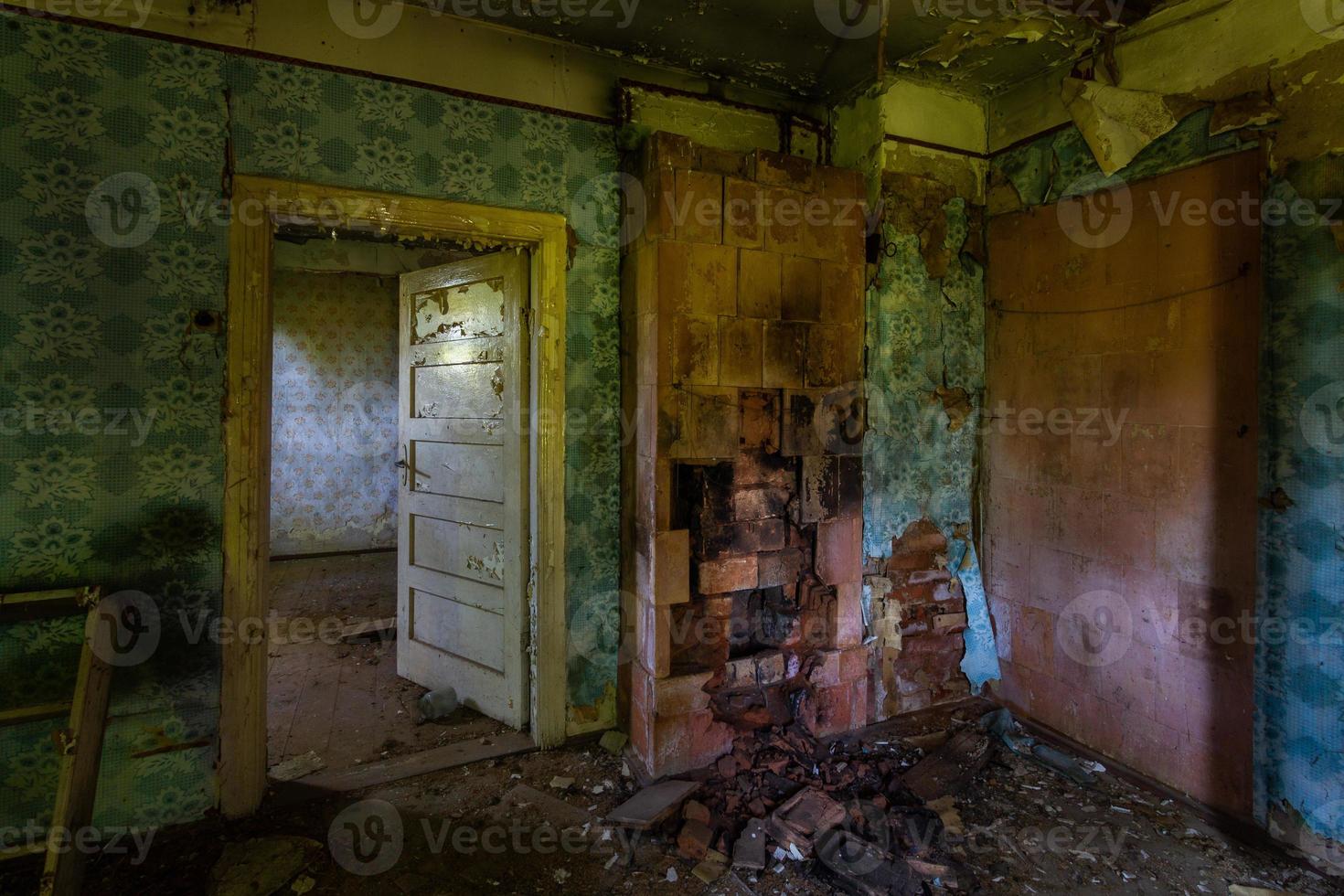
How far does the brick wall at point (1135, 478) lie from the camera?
2.28m

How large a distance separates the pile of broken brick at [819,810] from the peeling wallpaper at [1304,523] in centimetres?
100

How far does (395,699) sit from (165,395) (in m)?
1.84

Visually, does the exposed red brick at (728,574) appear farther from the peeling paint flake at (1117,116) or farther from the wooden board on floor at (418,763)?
the peeling paint flake at (1117,116)

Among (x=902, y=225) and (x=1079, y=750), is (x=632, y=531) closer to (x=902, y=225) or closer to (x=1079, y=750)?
(x=902, y=225)

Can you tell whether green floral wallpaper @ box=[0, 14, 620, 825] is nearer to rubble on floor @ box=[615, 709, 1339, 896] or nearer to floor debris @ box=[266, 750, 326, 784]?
floor debris @ box=[266, 750, 326, 784]

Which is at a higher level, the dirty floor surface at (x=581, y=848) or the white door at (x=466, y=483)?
the white door at (x=466, y=483)

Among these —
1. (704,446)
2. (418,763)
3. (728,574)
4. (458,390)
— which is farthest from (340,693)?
(704,446)

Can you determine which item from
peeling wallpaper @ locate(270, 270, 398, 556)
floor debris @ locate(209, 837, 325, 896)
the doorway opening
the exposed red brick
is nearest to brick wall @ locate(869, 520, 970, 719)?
the exposed red brick

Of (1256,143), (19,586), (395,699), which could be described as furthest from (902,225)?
(19,586)

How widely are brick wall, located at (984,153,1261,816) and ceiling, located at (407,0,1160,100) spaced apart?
706 mm

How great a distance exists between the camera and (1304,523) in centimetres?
209

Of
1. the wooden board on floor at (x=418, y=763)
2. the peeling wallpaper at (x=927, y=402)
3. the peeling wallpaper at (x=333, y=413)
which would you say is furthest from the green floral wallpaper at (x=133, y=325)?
the peeling wallpaper at (x=333, y=413)

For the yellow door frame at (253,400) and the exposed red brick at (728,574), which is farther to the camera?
the exposed red brick at (728,574)

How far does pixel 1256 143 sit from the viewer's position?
7.22 feet
